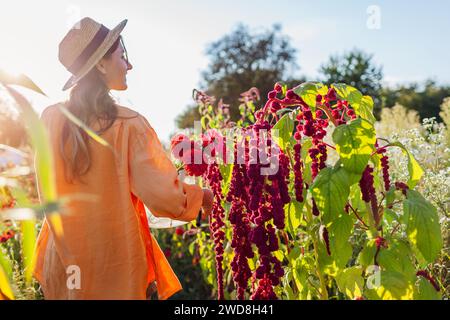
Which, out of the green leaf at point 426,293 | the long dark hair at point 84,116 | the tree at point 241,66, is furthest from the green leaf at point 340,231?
the tree at point 241,66

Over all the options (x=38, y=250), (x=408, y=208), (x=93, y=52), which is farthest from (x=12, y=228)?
(x=408, y=208)

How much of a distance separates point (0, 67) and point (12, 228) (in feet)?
13.7

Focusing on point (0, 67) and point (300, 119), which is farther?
point (300, 119)

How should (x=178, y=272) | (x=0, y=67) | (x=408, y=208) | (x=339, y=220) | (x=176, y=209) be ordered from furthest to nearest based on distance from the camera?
(x=178, y=272)
(x=176, y=209)
(x=339, y=220)
(x=408, y=208)
(x=0, y=67)

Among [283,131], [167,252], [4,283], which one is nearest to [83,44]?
[283,131]

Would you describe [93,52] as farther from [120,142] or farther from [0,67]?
[0,67]

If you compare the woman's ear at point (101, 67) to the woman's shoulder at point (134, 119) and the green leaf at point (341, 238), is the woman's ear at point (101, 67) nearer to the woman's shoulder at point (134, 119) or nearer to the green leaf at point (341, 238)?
the woman's shoulder at point (134, 119)

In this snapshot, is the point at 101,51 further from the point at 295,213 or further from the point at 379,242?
the point at 379,242

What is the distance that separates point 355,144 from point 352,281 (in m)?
0.52

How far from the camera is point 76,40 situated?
196 centimetres

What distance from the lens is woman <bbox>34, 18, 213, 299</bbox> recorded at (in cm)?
179

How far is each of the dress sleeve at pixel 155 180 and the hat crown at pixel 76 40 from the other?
0.38 metres

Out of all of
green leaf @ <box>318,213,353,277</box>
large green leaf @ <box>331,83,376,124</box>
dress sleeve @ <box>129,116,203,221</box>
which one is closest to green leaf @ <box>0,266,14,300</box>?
dress sleeve @ <box>129,116,203,221</box>
